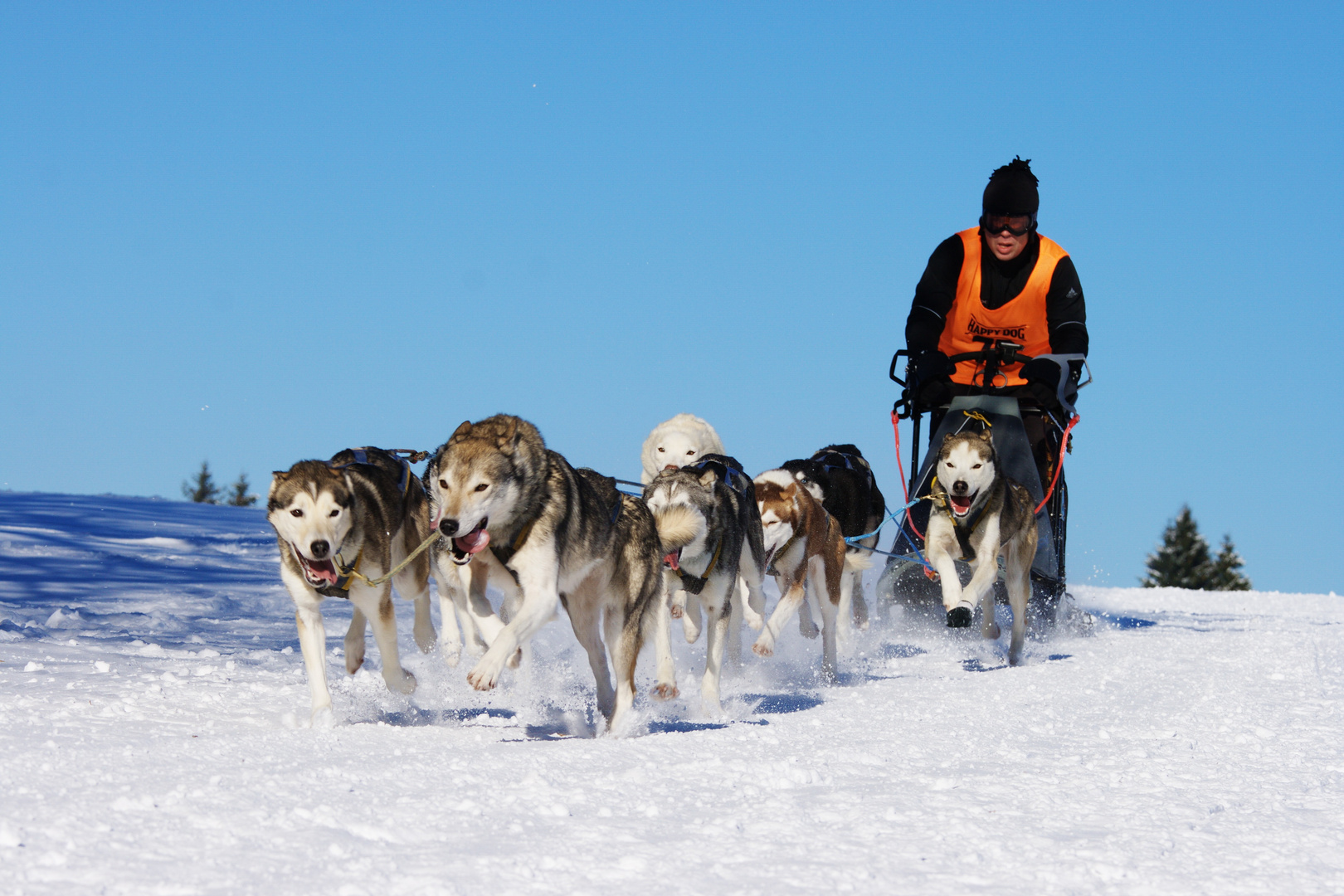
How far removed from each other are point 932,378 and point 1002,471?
2.25 ft

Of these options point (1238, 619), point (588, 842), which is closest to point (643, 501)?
point (588, 842)

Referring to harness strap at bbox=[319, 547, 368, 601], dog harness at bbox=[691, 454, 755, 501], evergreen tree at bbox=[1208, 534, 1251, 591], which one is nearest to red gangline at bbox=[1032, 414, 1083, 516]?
dog harness at bbox=[691, 454, 755, 501]

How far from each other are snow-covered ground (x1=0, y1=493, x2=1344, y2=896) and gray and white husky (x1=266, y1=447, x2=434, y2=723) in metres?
0.24

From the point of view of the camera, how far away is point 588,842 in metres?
2.60

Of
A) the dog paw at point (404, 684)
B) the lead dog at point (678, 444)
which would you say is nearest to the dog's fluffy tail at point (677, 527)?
the dog paw at point (404, 684)

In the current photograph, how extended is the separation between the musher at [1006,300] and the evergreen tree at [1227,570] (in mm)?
31343

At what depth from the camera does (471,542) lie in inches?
159

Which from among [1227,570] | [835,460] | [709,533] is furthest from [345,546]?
[1227,570]

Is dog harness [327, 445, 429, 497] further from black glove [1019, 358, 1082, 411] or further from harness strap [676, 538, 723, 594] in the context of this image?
black glove [1019, 358, 1082, 411]

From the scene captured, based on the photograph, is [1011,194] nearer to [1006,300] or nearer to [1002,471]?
[1006,300]

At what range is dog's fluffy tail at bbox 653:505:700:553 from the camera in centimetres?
493

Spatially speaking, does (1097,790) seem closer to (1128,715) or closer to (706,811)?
(706,811)

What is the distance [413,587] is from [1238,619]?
8923 mm

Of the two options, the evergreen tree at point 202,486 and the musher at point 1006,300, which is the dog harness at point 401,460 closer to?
the musher at point 1006,300
